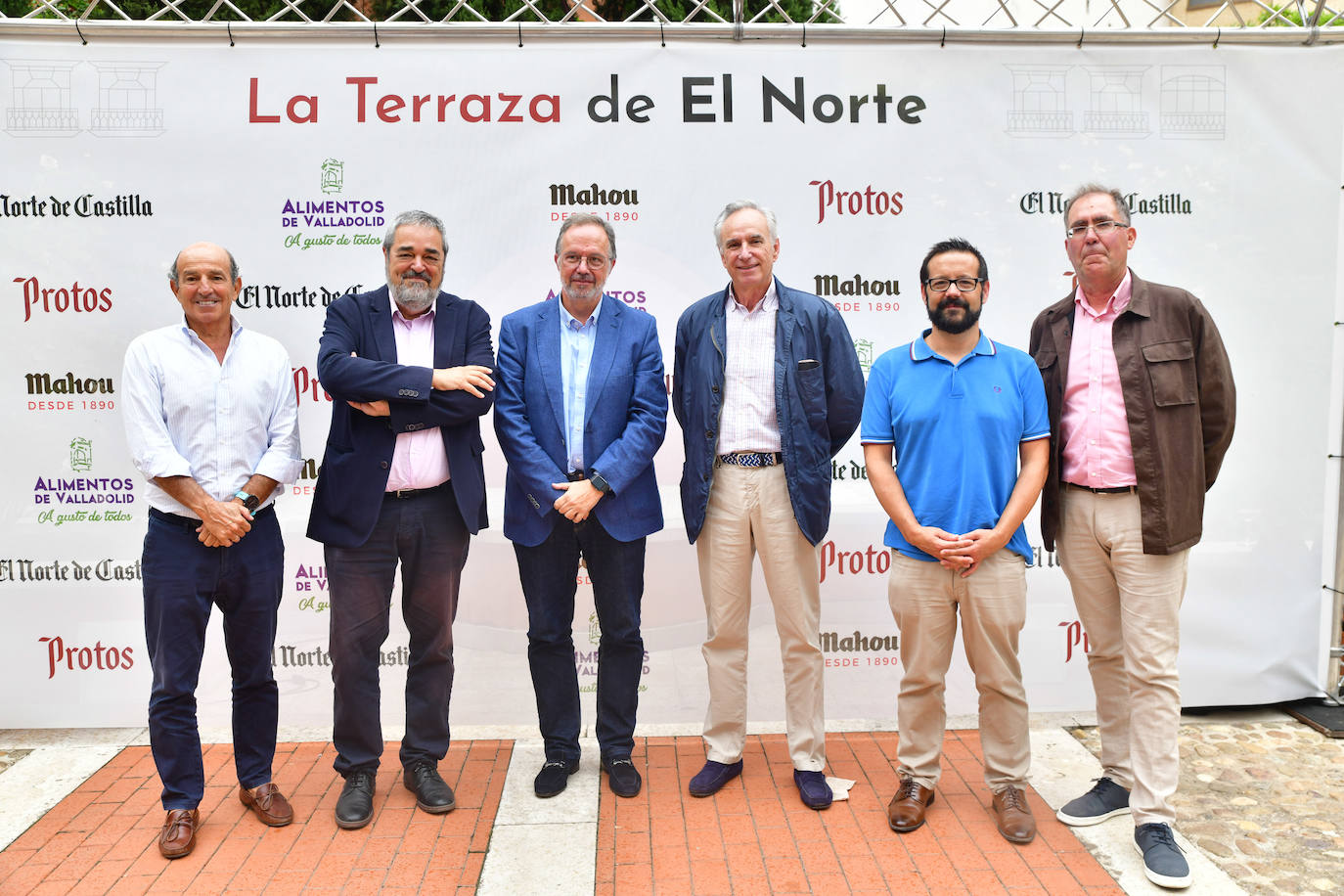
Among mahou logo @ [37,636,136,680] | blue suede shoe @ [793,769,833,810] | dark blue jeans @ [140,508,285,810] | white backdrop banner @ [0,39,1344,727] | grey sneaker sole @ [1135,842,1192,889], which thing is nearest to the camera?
grey sneaker sole @ [1135,842,1192,889]

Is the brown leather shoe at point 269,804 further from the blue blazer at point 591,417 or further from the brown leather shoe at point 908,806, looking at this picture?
the brown leather shoe at point 908,806

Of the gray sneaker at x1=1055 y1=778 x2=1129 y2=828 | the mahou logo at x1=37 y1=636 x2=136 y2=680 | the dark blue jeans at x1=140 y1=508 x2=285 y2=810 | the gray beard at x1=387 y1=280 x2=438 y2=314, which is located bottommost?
the gray sneaker at x1=1055 y1=778 x2=1129 y2=828

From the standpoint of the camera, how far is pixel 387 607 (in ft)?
11.6

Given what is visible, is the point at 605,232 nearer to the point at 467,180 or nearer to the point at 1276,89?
the point at 467,180

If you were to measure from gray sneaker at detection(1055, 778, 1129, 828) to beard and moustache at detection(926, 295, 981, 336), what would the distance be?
1.76m

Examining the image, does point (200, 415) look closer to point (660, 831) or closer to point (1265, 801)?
point (660, 831)

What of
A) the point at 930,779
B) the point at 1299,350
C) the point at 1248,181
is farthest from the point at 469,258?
the point at 1299,350

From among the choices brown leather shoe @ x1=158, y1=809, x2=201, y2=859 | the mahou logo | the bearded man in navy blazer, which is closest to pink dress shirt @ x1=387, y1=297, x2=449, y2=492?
the bearded man in navy blazer

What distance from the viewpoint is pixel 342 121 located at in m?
4.18

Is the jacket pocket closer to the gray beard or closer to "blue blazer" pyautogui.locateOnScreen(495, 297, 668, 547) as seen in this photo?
"blue blazer" pyautogui.locateOnScreen(495, 297, 668, 547)

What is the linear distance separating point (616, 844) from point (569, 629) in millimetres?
816

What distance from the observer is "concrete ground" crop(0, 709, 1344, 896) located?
9.75 ft

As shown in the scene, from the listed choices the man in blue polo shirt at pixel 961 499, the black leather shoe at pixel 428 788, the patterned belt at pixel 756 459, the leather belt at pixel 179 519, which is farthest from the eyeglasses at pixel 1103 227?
the leather belt at pixel 179 519

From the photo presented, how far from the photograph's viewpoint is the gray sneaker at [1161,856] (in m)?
2.90
